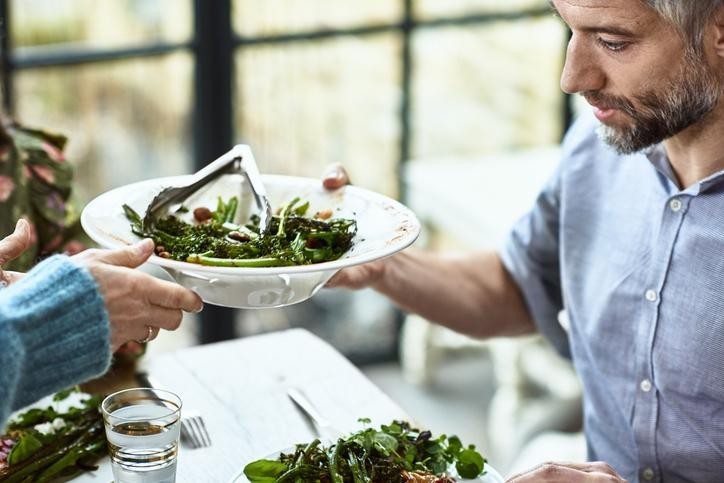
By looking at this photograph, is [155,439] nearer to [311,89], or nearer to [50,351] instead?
[50,351]

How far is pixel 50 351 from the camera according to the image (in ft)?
4.12

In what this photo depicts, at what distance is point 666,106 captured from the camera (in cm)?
173

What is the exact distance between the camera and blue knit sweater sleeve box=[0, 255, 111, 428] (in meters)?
1.22

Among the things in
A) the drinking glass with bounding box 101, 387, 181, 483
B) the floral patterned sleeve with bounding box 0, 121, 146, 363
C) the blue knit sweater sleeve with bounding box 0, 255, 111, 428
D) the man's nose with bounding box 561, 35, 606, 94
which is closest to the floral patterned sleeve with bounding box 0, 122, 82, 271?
the floral patterned sleeve with bounding box 0, 121, 146, 363

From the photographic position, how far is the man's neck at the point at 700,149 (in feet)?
5.89

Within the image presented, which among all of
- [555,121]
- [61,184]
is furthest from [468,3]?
[61,184]

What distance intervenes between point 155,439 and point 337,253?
378 millimetres

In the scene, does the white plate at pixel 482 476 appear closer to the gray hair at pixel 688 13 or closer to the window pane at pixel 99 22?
the gray hair at pixel 688 13

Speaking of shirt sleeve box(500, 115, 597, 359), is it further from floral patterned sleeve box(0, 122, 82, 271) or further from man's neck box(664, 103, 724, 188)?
floral patterned sleeve box(0, 122, 82, 271)

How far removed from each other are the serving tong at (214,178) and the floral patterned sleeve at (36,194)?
537 millimetres

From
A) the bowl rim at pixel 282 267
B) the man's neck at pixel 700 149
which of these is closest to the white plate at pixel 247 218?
the bowl rim at pixel 282 267

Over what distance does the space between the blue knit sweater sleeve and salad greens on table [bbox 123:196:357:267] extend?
235 mm

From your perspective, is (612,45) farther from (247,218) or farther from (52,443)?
(52,443)

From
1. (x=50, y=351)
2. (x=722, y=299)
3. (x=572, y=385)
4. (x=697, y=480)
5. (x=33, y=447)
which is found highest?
(x=50, y=351)
